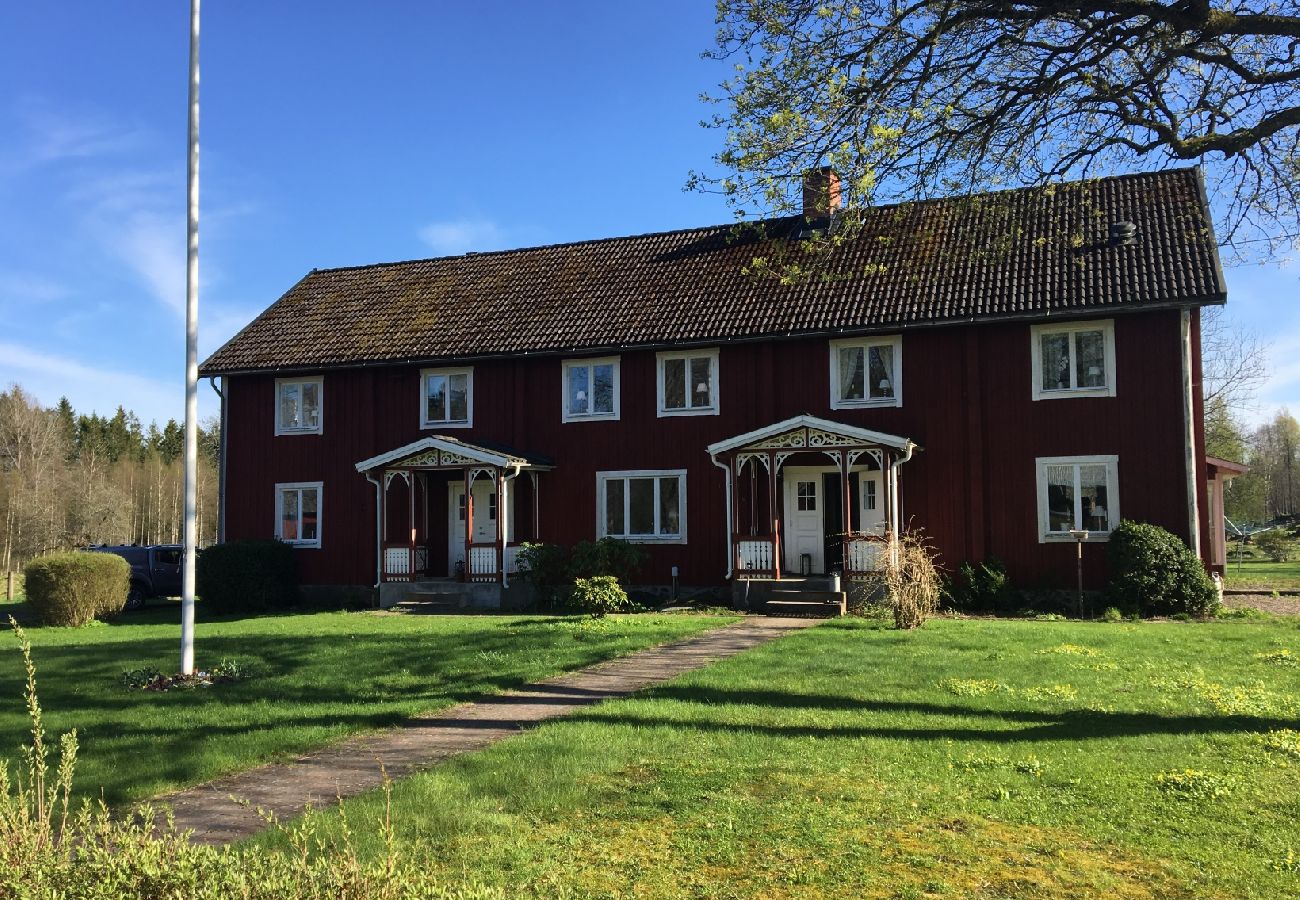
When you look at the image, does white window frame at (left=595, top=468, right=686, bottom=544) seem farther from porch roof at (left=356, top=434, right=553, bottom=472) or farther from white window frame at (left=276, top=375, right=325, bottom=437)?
white window frame at (left=276, top=375, right=325, bottom=437)

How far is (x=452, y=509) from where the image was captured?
2433 centimetres

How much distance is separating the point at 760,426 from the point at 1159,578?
8.41m

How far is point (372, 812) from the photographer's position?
229 inches

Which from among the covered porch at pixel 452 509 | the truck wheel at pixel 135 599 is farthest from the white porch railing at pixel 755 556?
the truck wheel at pixel 135 599

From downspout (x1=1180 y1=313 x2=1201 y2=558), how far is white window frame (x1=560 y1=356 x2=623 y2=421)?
38.8 feet

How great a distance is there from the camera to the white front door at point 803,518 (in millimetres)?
21609

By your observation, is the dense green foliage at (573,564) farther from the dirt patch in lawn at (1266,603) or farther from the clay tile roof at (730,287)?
the dirt patch in lawn at (1266,603)

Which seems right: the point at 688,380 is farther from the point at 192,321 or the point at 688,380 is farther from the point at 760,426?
the point at 192,321

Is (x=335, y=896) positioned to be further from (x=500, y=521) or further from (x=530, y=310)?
(x=530, y=310)

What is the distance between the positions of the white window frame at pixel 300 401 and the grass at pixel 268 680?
24.8ft

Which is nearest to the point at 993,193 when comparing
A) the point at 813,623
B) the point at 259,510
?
the point at 813,623

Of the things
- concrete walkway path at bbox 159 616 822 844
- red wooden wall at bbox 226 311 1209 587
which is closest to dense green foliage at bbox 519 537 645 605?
red wooden wall at bbox 226 311 1209 587

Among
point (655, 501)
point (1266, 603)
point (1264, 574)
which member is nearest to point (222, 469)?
point (655, 501)

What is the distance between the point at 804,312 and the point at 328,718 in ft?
49.5
